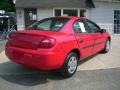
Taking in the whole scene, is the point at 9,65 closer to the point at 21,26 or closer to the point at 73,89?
the point at 73,89

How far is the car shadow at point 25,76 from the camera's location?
5.73m

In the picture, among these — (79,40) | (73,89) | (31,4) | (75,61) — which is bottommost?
(73,89)

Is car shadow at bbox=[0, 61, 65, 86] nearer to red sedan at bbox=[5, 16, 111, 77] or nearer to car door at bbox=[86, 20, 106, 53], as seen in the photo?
red sedan at bbox=[5, 16, 111, 77]

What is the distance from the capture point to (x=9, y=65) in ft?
23.6

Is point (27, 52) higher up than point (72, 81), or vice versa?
point (27, 52)

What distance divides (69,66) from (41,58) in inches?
39.4

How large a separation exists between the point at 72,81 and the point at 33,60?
1.14 metres

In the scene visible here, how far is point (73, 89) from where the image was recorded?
5.20 meters

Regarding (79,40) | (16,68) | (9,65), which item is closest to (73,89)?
(79,40)

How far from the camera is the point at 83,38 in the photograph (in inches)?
259

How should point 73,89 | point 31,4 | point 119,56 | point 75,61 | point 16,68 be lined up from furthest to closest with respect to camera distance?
point 31,4
point 119,56
point 16,68
point 75,61
point 73,89

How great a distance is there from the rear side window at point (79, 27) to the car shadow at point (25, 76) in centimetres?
133

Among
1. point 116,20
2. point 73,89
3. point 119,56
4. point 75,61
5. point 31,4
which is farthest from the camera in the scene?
point 116,20

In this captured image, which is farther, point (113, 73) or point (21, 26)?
point (21, 26)
